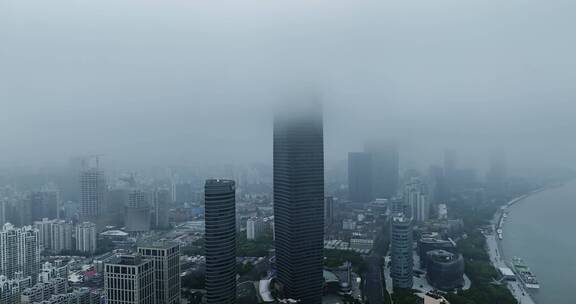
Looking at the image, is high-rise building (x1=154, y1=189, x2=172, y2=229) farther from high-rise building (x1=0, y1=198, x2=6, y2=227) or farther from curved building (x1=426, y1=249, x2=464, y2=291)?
curved building (x1=426, y1=249, x2=464, y2=291)

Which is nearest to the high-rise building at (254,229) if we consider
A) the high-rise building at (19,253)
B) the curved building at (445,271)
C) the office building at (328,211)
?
the office building at (328,211)

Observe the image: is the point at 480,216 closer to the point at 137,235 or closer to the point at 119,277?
the point at 137,235

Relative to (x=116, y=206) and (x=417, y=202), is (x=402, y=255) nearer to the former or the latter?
(x=417, y=202)

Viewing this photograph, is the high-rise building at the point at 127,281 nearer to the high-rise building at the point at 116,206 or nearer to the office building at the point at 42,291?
the office building at the point at 42,291

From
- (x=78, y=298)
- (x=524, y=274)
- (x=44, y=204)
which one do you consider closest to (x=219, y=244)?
(x=78, y=298)

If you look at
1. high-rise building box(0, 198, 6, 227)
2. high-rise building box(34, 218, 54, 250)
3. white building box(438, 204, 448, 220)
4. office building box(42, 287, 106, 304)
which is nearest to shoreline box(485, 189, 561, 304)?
white building box(438, 204, 448, 220)

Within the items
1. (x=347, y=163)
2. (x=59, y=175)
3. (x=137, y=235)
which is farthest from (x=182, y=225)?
(x=347, y=163)

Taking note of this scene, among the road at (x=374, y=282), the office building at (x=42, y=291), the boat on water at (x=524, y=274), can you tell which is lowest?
the road at (x=374, y=282)
